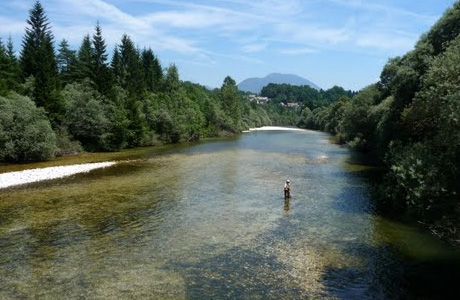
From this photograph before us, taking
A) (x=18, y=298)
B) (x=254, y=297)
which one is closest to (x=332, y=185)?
(x=254, y=297)

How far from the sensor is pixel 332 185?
145 ft

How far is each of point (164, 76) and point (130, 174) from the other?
285 ft

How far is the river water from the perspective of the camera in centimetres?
1895

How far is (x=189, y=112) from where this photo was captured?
120125mm

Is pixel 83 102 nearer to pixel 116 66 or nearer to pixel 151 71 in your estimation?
pixel 116 66

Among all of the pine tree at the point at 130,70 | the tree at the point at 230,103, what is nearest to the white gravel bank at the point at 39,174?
the pine tree at the point at 130,70

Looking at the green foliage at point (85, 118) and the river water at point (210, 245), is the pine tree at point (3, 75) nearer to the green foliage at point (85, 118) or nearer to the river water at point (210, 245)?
the green foliage at point (85, 118)

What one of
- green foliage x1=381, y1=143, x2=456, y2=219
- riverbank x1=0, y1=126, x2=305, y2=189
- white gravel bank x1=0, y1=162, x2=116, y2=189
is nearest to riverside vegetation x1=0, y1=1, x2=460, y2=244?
green foliage x1=381, y1=143, x2=456, y2=219

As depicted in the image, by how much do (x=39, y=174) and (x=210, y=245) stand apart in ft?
107

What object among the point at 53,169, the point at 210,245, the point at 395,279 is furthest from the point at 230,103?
the point at 395,279

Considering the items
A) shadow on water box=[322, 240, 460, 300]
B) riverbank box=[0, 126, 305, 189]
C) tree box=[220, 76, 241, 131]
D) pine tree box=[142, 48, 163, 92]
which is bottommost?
shadow on water box=[322, 240, 460, 300]

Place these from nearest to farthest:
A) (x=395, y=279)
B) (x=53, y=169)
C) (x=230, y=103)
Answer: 1. (x=395, y=279)
2. (x=53, y=169)
3. (x=230, y=103)

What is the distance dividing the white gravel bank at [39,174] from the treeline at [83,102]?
28.5 ft

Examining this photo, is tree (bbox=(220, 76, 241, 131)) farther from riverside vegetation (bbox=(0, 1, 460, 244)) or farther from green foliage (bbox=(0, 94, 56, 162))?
green foliage (bbox=(0, 94, 56, 162))
